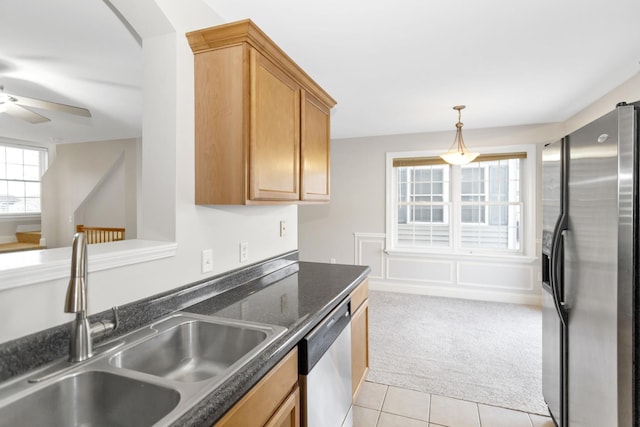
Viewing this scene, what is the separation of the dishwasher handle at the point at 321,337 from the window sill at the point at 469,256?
3297 millimetres

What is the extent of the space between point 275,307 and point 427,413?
147cm

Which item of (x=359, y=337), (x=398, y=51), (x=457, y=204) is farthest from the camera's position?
→ (x=457, y=204)

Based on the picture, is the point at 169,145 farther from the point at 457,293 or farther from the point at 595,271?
the point at 457,293

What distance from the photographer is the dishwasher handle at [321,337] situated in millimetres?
1343

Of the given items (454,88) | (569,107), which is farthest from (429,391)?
(569,107)

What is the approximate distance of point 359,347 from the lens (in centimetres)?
222

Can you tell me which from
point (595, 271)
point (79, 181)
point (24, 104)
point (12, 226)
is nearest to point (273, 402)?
point (595, 271)

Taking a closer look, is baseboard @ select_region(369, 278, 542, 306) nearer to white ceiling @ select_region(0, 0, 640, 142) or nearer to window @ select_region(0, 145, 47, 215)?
white ceiling @ select_region(0, 0, 640, 142)

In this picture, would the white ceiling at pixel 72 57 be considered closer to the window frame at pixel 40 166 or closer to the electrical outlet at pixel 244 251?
the electrical outlet at pixel 244 251

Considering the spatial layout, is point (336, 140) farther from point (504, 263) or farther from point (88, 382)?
point (88, 382)

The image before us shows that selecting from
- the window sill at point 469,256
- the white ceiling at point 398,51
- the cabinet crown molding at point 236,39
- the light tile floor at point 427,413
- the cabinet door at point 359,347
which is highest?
the white ceiling at point 398,51

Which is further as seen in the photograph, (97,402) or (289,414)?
(289,414)

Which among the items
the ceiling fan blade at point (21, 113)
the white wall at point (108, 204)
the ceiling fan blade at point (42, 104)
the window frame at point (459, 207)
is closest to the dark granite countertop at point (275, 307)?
the ceiling fan blade at point (42, 104)

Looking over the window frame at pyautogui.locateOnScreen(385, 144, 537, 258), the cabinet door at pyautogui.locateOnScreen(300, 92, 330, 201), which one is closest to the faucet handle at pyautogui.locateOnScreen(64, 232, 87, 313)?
the cabinet door at pyautogui.locateOnScreen(300, 92, 330, 201)
